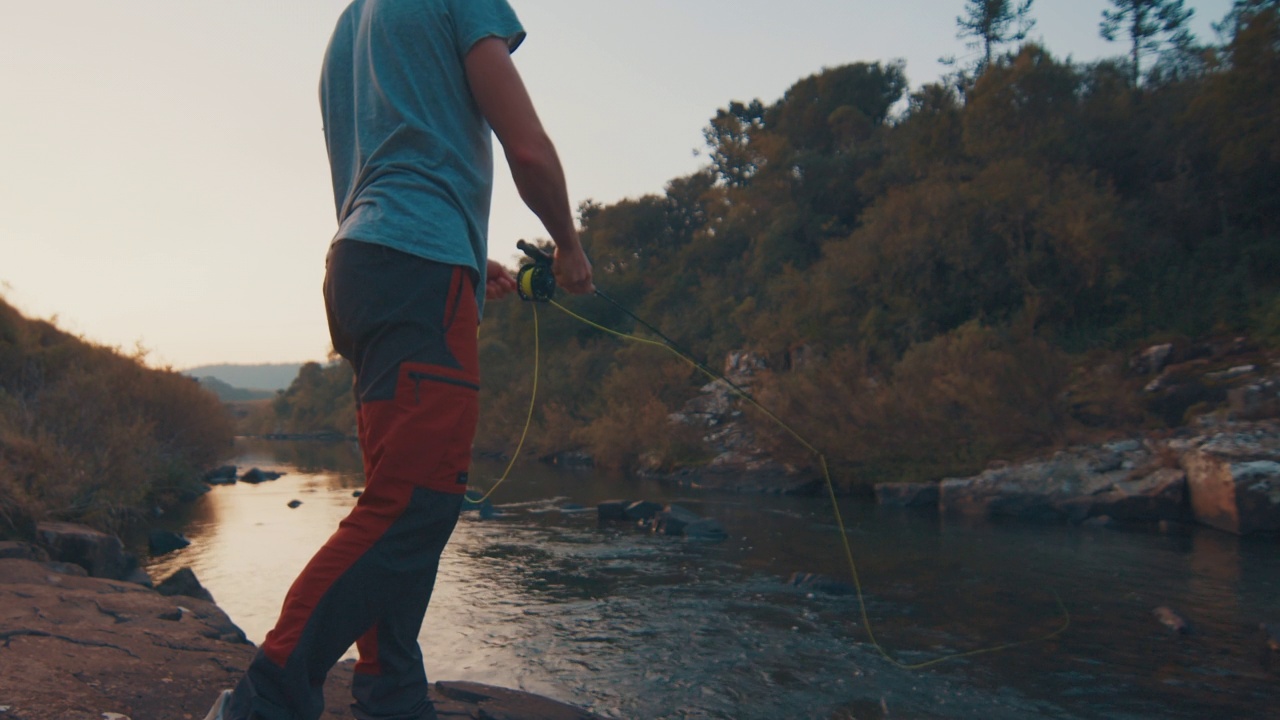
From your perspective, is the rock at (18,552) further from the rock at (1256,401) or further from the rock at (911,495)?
the rock at (1256,401)

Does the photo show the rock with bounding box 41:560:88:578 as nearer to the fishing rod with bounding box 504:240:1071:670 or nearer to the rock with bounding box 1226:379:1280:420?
the fishing rod with bounding box 504:240:1071:670

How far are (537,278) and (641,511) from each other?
941 cm

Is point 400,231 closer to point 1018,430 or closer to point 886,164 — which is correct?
point 1018,430

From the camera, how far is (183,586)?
6336 millimetres

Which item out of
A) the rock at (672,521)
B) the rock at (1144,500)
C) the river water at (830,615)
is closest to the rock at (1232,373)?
the rock at (1144,500)

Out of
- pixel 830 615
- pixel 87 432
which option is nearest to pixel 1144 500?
pixel 830 615

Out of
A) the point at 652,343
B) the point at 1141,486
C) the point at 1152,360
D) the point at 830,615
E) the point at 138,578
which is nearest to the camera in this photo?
the point at 652,343

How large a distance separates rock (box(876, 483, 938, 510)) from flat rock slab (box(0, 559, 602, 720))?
430 inches

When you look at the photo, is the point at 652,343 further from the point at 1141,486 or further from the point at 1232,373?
the point at 1232,373

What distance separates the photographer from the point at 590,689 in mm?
4449

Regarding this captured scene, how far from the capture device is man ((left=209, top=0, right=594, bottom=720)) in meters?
1.93

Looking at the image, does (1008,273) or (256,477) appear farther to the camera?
(256,477)

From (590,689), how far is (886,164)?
85.6 ft

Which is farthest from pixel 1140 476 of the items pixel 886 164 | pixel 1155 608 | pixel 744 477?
pixel 886 164
